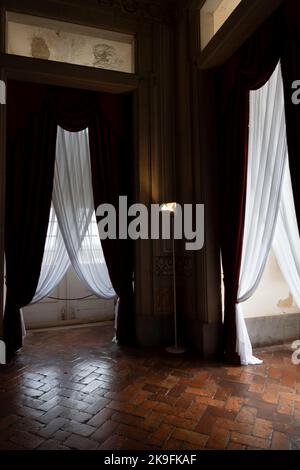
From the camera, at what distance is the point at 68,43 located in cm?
348

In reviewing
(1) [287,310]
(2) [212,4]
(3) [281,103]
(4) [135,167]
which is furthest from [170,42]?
(1) [287,310]

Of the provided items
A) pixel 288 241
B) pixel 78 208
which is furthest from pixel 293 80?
pixel 78 208

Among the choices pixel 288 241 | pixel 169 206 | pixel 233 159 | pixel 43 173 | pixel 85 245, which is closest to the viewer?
pixel 288 241

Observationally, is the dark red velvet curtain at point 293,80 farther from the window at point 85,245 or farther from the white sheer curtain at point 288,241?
the window at point 85,245

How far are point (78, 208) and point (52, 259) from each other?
25.7 inches

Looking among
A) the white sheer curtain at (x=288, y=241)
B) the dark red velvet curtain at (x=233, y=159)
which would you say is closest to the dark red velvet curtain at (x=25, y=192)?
the dark red velvet curtain at (x=233, y=159)

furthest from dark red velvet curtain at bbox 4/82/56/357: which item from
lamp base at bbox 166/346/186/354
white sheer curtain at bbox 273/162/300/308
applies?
white sheer curtain at bbox 273/162/300/308

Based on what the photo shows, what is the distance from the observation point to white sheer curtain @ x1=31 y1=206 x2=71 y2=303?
11.3 feet

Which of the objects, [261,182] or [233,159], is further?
[233,159]

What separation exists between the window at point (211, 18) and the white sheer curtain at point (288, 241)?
1.75 metres

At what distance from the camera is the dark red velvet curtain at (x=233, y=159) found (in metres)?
2.76

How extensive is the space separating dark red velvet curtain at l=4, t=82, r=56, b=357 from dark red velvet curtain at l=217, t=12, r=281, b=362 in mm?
1857

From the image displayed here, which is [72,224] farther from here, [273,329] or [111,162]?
[273,329]

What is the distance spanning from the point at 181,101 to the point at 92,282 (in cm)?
234
